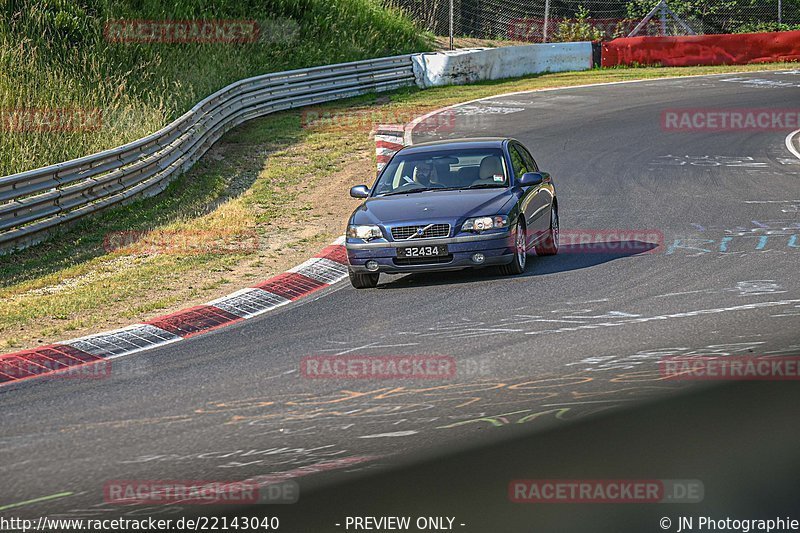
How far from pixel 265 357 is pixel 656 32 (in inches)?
1267

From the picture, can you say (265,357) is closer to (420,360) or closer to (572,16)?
(420,360)

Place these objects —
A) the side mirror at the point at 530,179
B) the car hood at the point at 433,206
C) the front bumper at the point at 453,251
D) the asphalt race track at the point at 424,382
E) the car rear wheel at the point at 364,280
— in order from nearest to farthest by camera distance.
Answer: the asphalt race track at the point at 424,382 < the front bumper at the point at 453,251 < the car hood at the point at 433,206 < the car rear wheel at the point at 364,280 < the side mirror at the point at 530,179

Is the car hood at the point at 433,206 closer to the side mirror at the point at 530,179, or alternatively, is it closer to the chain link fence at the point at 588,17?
the side mirror at the point at 530,179

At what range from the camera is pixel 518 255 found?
11.9 m

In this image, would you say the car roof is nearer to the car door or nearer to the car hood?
the car door

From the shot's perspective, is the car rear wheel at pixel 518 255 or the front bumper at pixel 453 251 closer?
the front bumper at pixel 453 251

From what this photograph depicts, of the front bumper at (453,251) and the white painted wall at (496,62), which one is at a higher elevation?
the white painted wall at (496,62)

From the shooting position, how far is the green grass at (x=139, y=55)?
21.7 metres

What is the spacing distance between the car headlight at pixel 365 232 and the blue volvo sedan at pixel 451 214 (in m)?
0.01

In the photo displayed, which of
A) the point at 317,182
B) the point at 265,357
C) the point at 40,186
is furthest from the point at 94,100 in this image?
the point at 265,357

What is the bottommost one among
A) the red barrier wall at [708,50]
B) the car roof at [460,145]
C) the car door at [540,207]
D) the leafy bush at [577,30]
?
the car door at [540,207]

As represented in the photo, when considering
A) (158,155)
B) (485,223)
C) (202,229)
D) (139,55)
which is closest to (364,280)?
(485,223)

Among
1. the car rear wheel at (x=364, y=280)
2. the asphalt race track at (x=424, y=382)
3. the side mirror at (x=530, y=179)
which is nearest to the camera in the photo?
the asphalt race track at (x=424, y=382)

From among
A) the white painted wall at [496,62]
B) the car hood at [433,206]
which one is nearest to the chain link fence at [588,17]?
the white painted wall at [496,62]
